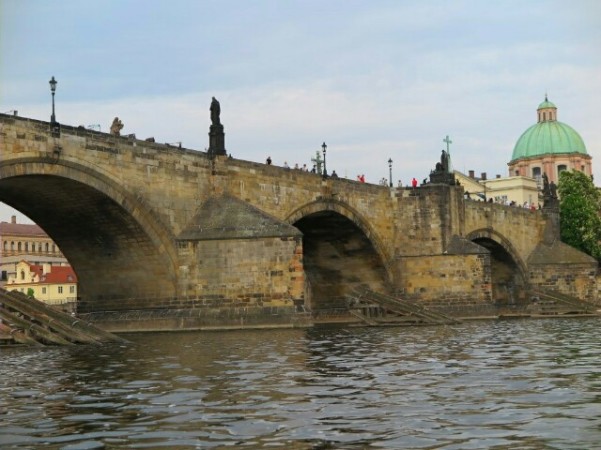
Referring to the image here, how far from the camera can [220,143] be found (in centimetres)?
3325

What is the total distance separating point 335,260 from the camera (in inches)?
1772

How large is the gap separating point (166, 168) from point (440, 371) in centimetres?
1853

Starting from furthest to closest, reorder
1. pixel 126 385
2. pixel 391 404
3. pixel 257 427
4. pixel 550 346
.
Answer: pixel 550 346 < pixel 126 385 < pixel 391 404 < pixel 257 427

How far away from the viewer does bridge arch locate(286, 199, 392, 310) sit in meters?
41.2

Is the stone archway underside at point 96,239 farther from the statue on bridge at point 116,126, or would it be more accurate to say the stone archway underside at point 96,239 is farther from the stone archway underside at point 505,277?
the stone archway underside at point 505,277

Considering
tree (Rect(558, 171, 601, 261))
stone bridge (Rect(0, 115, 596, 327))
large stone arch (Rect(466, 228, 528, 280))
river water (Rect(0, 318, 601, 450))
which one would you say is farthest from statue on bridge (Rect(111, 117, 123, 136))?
tree (Rect(558, 171, 601, 261))

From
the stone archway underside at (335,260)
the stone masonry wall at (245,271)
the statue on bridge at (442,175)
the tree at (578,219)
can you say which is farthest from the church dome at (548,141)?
the stone masonry wall at (245,271)

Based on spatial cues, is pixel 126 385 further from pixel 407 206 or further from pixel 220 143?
pixel 407 206

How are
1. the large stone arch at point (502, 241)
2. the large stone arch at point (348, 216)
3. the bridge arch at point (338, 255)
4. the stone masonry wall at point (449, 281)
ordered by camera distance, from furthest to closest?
the large stone arch at point (502, 241), the stone masonry wall at point (449, 281), the bridge arch at point (338, 255), the large stone arch at point (348, 216)

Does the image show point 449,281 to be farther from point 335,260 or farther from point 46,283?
point 46,283

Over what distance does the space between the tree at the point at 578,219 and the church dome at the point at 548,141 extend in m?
36.4

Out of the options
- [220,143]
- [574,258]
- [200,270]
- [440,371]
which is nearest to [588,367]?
[440,371]

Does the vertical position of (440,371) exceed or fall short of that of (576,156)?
it falls short

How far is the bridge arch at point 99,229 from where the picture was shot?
90.6ft
